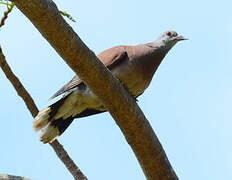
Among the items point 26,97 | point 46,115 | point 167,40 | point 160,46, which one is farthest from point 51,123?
point 167,40

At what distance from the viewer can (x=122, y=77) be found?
4.40 metres

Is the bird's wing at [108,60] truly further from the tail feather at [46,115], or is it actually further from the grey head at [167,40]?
the grey head at [167,40]

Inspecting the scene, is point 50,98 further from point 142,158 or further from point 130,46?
point 142,158

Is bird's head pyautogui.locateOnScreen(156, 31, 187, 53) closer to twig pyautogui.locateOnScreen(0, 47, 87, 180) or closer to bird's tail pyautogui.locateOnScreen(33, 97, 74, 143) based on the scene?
bird's tail pyautogui.locateOnScreen(33, 97, 74, 143)

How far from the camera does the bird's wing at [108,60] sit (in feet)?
14.5

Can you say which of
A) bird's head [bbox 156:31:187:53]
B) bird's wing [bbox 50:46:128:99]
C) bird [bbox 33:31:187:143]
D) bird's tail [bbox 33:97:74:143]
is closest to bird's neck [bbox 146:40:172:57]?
bird's head [bbox 156:31:187:53]

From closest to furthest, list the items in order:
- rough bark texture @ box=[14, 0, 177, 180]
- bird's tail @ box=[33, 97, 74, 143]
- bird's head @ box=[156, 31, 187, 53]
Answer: rough bark texture @ box=[14, 0, 177, 180], bird's tail @ box=[33, 97, 74, 143], bird's head @ box=[156, 31, 187, 53]

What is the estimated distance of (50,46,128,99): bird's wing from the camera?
442 cm

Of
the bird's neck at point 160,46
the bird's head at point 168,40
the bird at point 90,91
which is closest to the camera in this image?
the bird at point 90,91

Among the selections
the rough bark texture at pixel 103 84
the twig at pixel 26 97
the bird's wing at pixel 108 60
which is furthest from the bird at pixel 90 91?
the rough bark texture at pixel 103 84

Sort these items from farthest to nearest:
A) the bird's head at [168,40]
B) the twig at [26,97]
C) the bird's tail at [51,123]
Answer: the bird's head at [168,40]
the bird's tail at [51,123]
the twig at [26,97]

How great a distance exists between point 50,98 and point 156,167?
1514mm

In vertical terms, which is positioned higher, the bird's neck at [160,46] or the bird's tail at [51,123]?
the bird's tail at [51,123]

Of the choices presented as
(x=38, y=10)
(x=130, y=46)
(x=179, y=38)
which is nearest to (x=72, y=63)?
(x=38, y=10)
